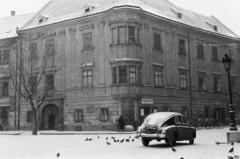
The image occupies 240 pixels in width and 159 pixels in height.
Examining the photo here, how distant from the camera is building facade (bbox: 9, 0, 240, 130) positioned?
122 feet

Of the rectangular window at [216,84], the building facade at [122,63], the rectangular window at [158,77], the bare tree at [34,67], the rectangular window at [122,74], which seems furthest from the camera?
the rectangular window at [216,84]

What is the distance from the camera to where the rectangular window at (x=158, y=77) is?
131 ft

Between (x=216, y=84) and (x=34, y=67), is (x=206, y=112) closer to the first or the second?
(x=216, y=84)

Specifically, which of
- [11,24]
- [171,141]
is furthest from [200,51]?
[171,141]

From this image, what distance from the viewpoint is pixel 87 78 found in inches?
1558

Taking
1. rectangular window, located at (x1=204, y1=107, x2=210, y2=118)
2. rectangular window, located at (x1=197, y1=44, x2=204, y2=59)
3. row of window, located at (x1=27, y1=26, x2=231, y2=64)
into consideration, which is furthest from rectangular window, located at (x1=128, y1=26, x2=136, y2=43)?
rectangular window, located at (x1=204, y1=107, x2=210, y2=118)

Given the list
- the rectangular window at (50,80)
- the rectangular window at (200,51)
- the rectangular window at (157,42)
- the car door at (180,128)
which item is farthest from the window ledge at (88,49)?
the car door at (180,128)

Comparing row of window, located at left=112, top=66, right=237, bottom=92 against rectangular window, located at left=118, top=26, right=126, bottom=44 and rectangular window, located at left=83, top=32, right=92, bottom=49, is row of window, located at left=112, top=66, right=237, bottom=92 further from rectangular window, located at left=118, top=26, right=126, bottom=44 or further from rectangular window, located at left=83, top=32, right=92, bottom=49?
rectangular window, located at left=83, top=32, right=92, bottom=49

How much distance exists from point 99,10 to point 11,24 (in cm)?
1745

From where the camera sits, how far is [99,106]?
3809 cm

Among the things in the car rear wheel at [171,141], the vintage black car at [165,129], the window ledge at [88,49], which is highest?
the window ledge at [88,49]

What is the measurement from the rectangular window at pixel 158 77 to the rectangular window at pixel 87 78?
6464mm

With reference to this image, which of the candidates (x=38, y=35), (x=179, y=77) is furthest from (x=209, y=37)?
(x=38, y=35)

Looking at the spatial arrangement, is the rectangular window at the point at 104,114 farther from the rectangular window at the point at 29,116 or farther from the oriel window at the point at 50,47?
the rectangular window at the point at 29,116
